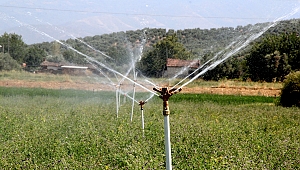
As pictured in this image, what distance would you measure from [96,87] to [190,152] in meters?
25.8

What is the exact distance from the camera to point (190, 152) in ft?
24.1

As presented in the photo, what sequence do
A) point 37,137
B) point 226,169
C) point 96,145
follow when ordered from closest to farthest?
point 226,169, point 96,145, point 37,137

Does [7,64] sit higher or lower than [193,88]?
higher

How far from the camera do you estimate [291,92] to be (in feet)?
70.4

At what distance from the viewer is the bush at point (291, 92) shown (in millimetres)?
21219

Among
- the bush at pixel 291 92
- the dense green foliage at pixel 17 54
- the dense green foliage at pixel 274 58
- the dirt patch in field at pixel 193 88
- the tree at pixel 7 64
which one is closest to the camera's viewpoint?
the bush at pixel 291 92

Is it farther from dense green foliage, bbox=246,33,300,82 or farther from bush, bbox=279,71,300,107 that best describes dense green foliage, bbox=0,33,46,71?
bush, bbox=279,71,300,107

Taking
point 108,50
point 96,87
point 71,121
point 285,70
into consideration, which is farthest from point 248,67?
point 71,121

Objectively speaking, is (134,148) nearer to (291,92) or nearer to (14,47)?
(291,92)

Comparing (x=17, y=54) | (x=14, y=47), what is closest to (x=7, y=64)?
(x=17, y=54)

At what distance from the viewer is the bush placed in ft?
69.6

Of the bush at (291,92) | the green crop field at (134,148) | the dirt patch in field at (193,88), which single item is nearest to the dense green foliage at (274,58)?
the dirt patch in field at (193,88)

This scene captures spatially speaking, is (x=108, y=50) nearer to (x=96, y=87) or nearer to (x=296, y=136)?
(x=296, y=136)

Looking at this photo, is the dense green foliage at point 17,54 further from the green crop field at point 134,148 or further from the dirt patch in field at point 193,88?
the green crop field at point 134,148
